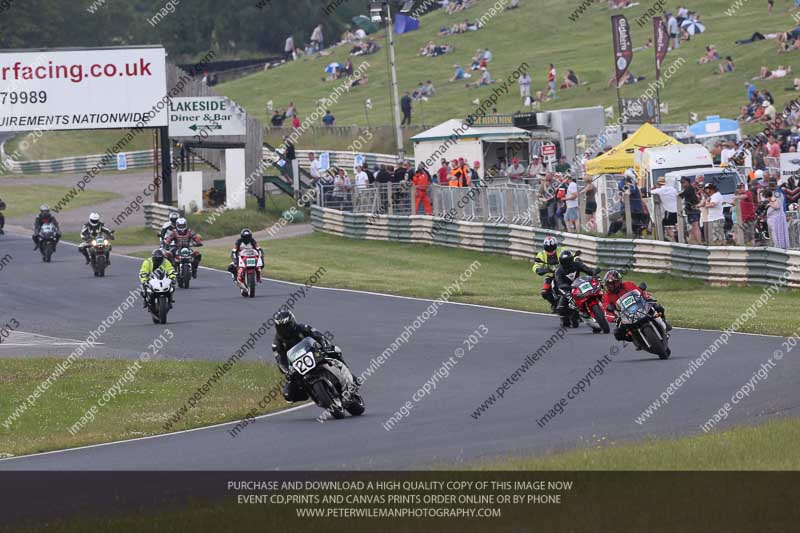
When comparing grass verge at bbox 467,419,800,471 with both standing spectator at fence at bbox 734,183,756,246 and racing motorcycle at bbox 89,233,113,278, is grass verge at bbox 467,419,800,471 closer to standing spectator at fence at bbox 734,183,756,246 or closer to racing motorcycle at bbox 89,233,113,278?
standing spectator at fence at bbox 734,183,756,246

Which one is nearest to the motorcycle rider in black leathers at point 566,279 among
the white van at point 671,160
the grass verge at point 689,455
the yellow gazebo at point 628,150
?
the white van at point 671,160

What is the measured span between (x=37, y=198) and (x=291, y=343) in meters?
44.8

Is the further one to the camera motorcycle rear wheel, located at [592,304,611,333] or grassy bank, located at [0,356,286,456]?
motorcycle rear wheel, located at [592,304,611,333]

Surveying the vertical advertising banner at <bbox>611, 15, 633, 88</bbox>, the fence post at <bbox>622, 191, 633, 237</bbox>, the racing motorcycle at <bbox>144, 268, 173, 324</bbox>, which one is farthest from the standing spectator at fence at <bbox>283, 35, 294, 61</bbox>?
the racing motorcycle at <bbox>144, 268, 173, 324</bbox>

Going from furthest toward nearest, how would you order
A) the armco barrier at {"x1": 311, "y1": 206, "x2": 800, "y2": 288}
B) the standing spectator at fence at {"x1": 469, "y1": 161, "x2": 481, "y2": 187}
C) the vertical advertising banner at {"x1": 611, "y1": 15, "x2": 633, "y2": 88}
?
the vertical advertising banner at {"x1": 611, "y1": 15, "x2": 633, "y2": 88}, the standing spectator at fence at {"x1": 469, "y1": 161, "x2": 481, "y2": 187}, the armco barrier at {"x1": 311, "y1": 206, "x2": 800, "y2": 288}

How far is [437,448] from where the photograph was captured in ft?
41.5

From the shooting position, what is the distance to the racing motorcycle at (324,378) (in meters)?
14.6

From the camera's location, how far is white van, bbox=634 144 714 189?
30078 millimetres

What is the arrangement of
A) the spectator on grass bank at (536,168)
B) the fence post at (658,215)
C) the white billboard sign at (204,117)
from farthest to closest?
the white billboard sign at (204,117), the spectator on grass bank at (536,168), the fence post at (658,215)

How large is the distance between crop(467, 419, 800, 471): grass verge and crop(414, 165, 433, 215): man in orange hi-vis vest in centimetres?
2526

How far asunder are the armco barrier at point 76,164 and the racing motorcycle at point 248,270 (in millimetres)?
42497

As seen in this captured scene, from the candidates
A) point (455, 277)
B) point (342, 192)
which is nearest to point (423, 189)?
point (342, 192)

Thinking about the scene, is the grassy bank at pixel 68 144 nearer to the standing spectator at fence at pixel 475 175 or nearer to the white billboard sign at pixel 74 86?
the white billboard sign at pixel 74 86

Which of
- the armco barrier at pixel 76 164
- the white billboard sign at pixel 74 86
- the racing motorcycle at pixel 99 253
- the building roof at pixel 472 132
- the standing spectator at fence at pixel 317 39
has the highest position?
the standing spectator at fence at pixel 317 39
